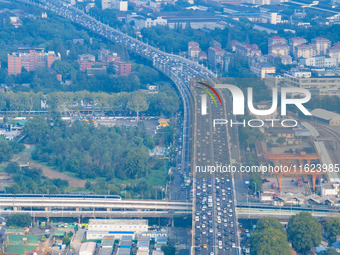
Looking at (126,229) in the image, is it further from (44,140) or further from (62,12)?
(62,12)

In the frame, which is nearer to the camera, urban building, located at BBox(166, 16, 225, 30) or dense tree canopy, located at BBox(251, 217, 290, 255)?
dense tree canopy, located at BBox(251, 217, 290, 255)

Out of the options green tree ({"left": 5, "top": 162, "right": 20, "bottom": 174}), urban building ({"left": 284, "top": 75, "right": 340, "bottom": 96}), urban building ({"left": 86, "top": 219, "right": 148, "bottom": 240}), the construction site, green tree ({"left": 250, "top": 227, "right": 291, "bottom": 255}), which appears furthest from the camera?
urban building ({"left": 284, "top": 75, "right": 340, "bottom": 96})

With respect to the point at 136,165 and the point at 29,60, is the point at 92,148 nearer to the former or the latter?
the point at 136,165

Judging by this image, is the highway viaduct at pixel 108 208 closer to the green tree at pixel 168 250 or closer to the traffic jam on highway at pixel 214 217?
the traffic jam on highway at pixel 214 217

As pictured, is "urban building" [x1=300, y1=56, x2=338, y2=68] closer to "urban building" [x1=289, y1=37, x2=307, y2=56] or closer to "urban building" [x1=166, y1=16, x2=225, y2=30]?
"urban building" [x1=289, y1=37, x2=307, y2=56]

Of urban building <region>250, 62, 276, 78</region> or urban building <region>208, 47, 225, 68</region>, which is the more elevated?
urban building <region>250, 62, 276, 78</region>

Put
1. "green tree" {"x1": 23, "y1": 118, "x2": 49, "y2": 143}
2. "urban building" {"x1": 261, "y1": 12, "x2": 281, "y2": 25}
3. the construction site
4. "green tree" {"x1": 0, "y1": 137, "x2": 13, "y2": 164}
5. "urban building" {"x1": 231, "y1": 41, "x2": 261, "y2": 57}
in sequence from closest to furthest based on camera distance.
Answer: the construction site < "green tree" {"x1": 0, "y1": 137, "x2": 13, "y2": 164} < "green tree" {"x1": 23, "y1": 118, "x2": 49, "y2": 143} < "urban building" {"x1": 231, "y1": 41, "x2": 261, "y2": 57} < "urban building" {"x1": 261, "y1": 12, "x2": 281, "y2": 25}

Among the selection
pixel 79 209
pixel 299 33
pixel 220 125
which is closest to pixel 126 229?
pixel 79 209

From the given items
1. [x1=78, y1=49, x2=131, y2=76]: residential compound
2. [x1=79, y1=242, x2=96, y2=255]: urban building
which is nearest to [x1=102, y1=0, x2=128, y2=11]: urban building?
[x1=78, y1=49, x2=131, y2=76]: residential compound
